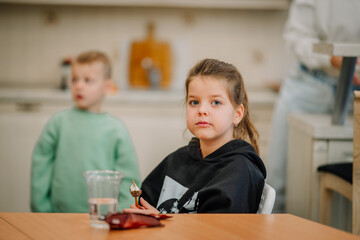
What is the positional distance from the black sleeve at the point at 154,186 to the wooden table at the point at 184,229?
17.8 inches

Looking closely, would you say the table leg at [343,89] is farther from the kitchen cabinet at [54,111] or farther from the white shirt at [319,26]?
the kitchen cabinet at [54,111]

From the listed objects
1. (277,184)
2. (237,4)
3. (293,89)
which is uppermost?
(237,4)

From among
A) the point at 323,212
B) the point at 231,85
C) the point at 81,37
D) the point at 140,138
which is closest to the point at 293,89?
the point at 323,212

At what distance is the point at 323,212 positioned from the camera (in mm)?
2156

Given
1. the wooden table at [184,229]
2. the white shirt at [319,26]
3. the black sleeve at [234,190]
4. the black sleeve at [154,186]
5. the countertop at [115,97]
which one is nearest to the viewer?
the wooden table at [184,229]

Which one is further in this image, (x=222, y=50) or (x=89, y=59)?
(x=222, y=50)

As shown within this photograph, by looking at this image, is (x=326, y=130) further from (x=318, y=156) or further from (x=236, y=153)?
(x=236, y=153)

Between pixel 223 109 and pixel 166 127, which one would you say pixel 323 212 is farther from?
pixel 166 127

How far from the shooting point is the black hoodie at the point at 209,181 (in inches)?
52.4

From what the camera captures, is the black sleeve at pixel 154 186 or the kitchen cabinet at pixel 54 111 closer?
the black sleeve at pixel 154 186

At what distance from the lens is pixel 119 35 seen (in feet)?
12.8

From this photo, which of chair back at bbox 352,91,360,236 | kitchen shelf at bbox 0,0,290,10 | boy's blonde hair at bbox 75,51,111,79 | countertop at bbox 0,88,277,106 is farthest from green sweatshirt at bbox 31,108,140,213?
kitchen shelf at bbox 0,0,290,10

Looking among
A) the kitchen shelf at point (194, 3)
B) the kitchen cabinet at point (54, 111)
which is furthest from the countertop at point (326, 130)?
the kitchen shelf at point (194, 3)

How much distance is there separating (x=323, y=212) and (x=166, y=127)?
1487mm
